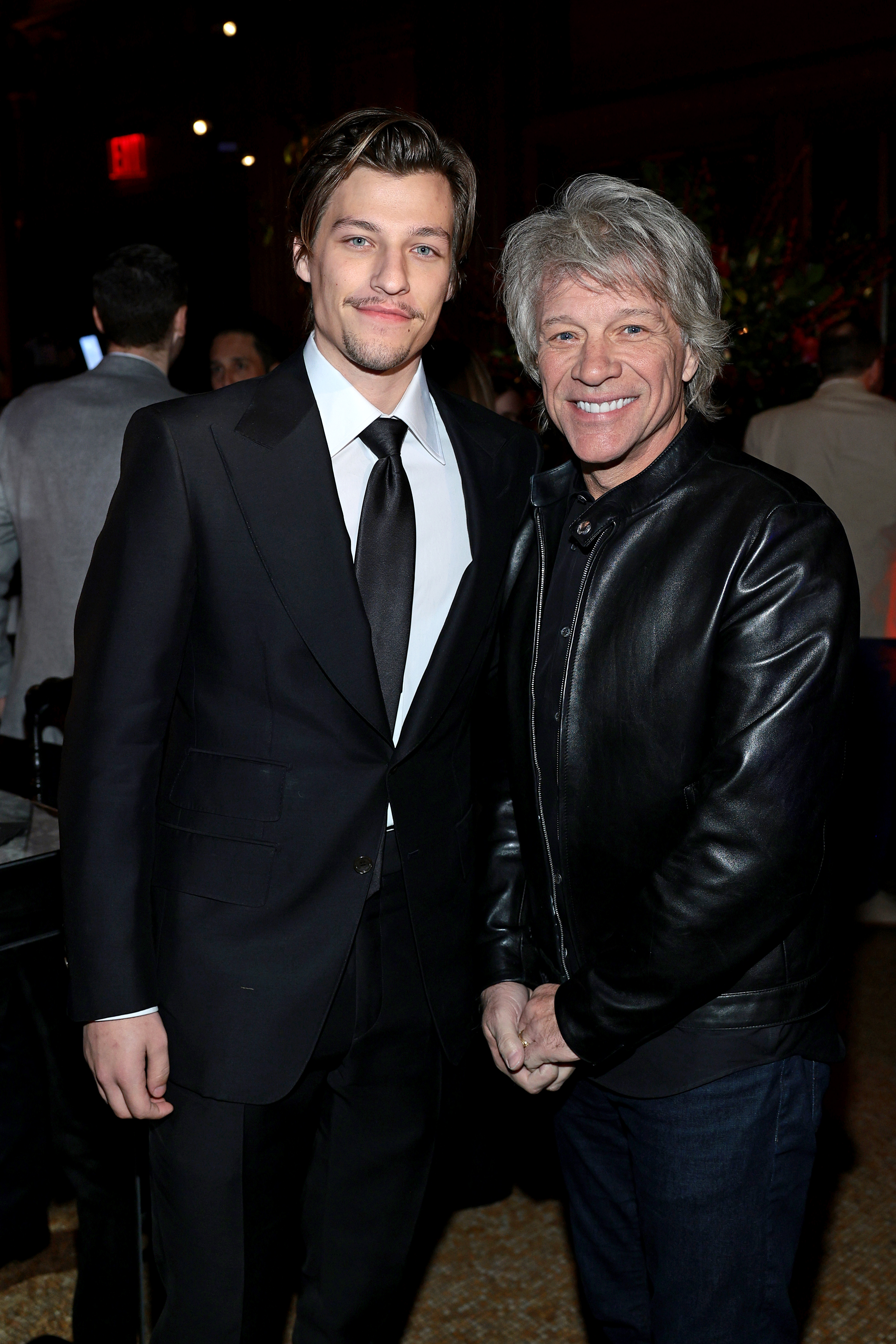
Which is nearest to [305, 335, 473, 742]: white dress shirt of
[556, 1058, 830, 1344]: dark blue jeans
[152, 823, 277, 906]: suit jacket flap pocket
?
[152, 823, 277, 906]: suit jacket flap pocket

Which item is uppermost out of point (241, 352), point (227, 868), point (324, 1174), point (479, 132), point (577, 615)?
point (479, 132)

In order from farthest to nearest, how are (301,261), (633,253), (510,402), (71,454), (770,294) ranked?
1. (510,402)
2. (770,294)
3. (71,454)
4. (301,261)
5. (633,253)

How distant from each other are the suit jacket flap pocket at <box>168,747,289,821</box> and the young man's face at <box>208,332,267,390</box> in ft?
9.64

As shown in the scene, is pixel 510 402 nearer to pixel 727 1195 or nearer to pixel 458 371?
pixel 458 371

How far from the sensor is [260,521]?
4.58 feet

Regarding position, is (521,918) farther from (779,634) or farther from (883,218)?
(883,218)

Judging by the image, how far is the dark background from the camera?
356 cm

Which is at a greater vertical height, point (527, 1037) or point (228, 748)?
point (228, 748)

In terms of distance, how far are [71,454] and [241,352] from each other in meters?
1.36

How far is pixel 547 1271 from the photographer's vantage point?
7.43 ft

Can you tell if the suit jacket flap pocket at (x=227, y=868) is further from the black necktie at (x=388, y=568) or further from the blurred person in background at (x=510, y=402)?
the blurred person in background at (x=510, y=402)

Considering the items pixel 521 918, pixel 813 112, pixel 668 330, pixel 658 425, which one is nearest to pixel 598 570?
pixel 658 425

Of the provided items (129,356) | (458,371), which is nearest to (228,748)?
(129,356)

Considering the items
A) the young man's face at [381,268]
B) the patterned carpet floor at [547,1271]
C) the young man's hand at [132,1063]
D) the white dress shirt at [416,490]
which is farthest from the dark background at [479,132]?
the patterned carpet floor at [547,1271]
